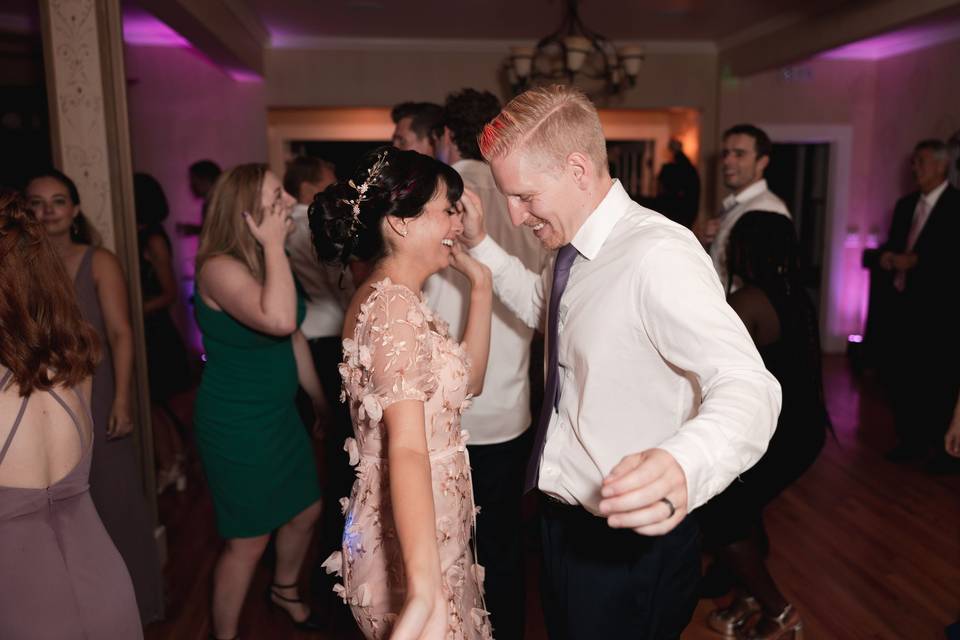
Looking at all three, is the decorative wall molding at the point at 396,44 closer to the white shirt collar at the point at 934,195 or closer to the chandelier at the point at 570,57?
the chandelier at the point at 570,57

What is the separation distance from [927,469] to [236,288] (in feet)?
12.9

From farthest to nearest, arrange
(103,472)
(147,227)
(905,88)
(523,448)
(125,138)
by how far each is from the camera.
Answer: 1. (905,88)
2. (147,227)
3. (125,138)
4. (103,472)
5. (523,448)

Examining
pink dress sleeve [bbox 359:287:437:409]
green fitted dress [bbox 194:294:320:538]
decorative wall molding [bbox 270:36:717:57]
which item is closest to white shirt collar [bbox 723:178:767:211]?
green fitted dress [bbox 194:294:320:538]

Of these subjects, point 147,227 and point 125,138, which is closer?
point 125,138

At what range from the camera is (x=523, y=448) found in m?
2.32

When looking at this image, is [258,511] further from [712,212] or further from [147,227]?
[712,212]

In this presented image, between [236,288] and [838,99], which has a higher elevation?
[838,99]

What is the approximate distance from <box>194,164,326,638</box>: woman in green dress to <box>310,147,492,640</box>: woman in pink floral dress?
0.55 meters

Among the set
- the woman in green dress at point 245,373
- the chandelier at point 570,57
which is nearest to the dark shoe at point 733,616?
the woman in green dress at point 245,373

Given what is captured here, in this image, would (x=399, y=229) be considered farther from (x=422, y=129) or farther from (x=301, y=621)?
(x=301, y=621)

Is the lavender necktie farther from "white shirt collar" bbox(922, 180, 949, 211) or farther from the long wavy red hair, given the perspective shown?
"white shirt collar" bbox(922, 180, 949, 211)

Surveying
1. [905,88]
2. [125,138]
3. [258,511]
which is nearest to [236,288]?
[258,511]

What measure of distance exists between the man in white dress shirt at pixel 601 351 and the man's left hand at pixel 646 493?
0.27 metres

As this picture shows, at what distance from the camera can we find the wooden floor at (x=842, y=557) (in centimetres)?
267
